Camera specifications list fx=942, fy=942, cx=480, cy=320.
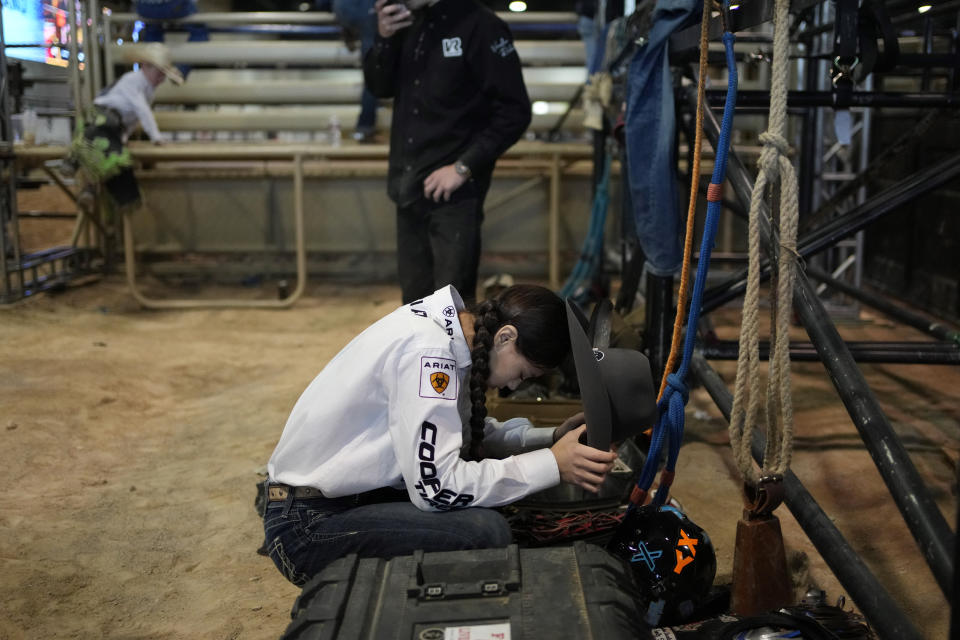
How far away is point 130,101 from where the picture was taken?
6609 millimetres

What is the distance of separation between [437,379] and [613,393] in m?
0.42

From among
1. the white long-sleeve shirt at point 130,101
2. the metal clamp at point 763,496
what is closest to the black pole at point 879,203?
the metal clamp at point 763,496

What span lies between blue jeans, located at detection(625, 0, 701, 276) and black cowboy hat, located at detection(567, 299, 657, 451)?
125 centimetres

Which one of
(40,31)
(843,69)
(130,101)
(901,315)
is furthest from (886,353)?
(40,31)

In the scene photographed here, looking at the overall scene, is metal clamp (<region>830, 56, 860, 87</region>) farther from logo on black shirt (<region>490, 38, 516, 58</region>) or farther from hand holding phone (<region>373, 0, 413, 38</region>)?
hand holding phone (<region>373, 0, 413, 38</region>)

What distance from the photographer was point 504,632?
171 cm

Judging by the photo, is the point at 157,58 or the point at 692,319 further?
the point at 157,58

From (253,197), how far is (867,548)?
6.27 m

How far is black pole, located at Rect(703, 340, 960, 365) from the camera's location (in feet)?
11.9

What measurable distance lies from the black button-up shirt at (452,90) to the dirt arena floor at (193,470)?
4.69ft

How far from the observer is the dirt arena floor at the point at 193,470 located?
2703 millimetres

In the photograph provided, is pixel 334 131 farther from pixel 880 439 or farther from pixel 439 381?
pixel 880 439

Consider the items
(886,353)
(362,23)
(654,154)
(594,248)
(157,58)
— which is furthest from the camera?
(362,23)

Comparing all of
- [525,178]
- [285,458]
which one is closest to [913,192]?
[285,458]
